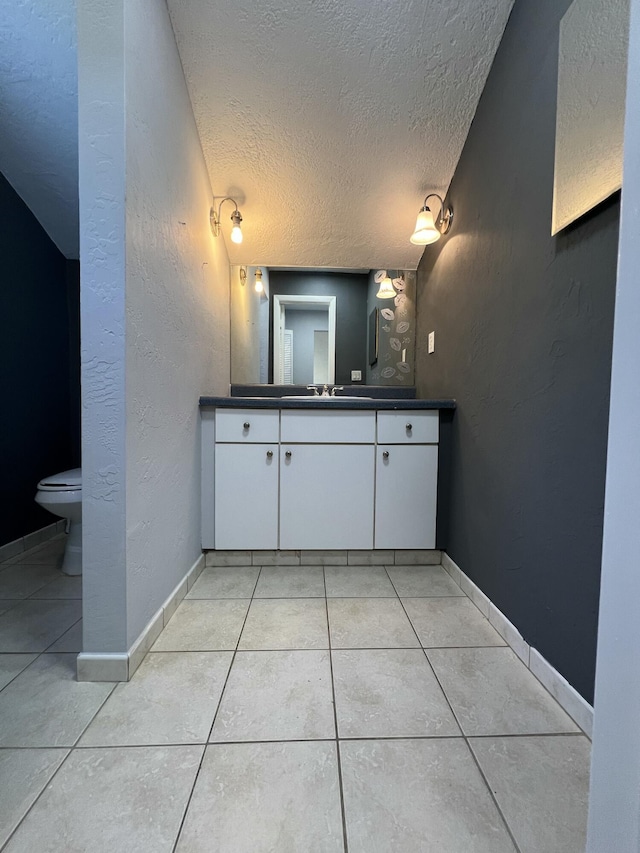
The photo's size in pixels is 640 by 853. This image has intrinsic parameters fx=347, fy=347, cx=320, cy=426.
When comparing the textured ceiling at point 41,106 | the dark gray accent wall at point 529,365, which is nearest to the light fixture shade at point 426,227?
the dark gray accent wall at point 529,365

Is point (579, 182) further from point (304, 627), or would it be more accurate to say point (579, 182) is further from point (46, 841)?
point (46, 841)

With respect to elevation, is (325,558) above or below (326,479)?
below

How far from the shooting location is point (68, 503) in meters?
1.59

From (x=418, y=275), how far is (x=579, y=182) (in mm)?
1373

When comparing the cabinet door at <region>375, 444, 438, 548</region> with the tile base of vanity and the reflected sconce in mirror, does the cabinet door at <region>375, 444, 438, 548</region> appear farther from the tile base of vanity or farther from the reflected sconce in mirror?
the reflected sconce in mirror

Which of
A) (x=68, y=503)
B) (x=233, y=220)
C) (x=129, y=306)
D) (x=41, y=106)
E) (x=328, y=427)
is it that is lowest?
(x=68, y=503)

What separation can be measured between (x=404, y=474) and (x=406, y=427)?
24 cm

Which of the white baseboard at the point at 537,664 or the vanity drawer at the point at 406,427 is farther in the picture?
the vanity drawer at the point at 406,427

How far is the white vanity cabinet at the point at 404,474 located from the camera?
1751mm

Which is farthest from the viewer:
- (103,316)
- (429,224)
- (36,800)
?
(429,224)

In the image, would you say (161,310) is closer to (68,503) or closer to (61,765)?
(68,503)

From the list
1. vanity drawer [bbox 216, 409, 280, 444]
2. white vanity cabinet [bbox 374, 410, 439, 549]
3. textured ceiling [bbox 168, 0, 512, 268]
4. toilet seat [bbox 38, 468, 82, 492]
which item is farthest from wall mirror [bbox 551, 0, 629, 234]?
toilet seat [bbox 38, 468, 82, 492]

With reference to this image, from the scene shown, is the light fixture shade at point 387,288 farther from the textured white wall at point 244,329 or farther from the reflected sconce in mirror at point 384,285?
the textured white wall at point 244,329

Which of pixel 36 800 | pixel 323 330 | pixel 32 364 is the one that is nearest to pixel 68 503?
pixel 32 364
